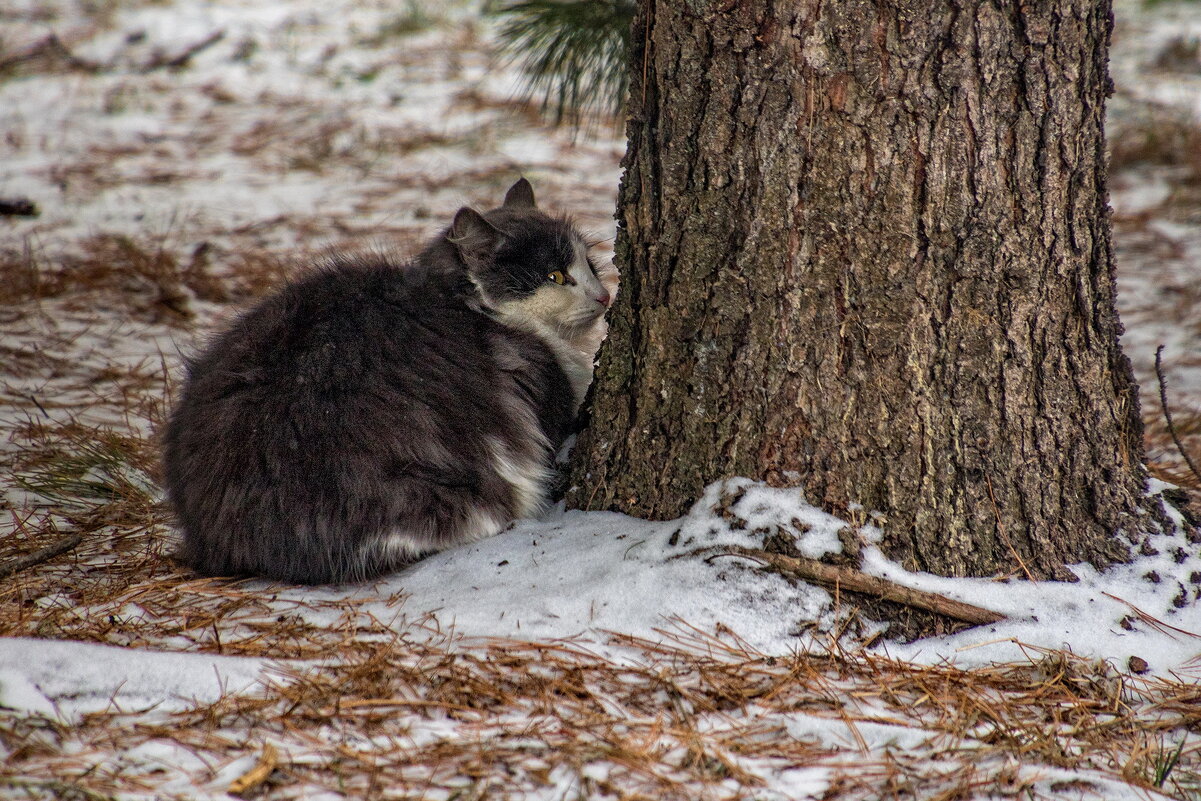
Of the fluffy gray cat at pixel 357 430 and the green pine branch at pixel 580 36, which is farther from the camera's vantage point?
the green pine branch at pixel 580 36

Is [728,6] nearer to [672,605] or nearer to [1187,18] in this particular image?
[672,605]

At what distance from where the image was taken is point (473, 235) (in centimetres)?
306

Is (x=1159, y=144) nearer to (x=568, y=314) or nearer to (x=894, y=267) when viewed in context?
(x=568, y=314)

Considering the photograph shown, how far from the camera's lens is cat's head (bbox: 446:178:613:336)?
3076 mm

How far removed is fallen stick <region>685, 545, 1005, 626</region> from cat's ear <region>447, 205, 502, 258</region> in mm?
1286

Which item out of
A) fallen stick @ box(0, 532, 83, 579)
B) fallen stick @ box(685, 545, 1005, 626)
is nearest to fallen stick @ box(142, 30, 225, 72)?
fallen stick @ box(0, 532, 83, 579)

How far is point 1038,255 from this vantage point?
2.35m

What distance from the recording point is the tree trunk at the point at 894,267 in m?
2.25

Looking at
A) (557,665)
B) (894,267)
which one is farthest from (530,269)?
(557,665)

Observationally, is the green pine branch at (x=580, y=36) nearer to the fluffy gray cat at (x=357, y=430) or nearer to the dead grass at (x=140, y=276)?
the fluffy gray cat at (x=357, y=430)

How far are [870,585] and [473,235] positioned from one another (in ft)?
5.18

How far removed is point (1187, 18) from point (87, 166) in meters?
9.38

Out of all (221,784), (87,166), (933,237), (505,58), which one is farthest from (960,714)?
(505,58)

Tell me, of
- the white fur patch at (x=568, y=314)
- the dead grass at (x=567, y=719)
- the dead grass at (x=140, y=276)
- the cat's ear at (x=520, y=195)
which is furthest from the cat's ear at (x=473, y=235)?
the dead grass at (x=140, y=276)
